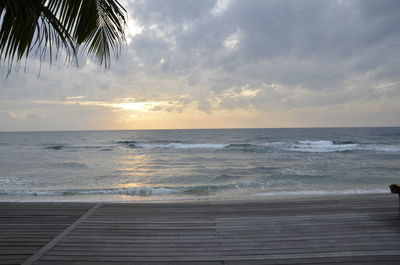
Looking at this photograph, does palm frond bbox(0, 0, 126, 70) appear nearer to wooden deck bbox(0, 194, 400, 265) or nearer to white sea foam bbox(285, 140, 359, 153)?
wooden deck bbox(0, 194, 400, 265)

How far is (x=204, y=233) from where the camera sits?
3266 millimetres

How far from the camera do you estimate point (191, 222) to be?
3672 mm

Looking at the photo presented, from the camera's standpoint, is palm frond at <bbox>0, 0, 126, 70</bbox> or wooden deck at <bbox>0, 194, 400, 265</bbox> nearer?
palm frond at <bbox>0, 0, 126, 70</bbox>

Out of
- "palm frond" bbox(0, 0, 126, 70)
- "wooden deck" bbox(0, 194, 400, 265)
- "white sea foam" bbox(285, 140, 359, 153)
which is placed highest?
"palm frond" bbox(0, 0, 126, 70)

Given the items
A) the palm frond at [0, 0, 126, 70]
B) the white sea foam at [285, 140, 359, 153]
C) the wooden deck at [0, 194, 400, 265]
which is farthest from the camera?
the white sea foam at [285, 140, 359, 153]

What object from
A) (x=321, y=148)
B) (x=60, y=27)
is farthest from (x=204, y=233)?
(x=321, y=148)

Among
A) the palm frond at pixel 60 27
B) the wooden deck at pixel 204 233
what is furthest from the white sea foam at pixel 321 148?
the palm frond at pixel 60 27

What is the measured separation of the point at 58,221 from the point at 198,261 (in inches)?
97.0

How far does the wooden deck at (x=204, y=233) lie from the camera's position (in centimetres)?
262

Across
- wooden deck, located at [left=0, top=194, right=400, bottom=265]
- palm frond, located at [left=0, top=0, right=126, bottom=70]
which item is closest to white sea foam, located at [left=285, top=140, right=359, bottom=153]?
wooden deck, located at [left=0, top=194, right=400, bottom=265]

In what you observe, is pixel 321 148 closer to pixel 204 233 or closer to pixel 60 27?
pixel 204 233

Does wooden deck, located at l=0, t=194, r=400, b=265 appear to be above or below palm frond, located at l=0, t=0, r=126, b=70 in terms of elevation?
below

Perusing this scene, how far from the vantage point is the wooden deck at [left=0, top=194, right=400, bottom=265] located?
2.62 m

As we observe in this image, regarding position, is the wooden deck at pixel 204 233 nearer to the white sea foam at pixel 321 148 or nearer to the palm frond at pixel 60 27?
the palm frond at pixel 60 27
